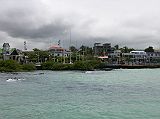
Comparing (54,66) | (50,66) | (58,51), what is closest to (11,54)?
(50,66)

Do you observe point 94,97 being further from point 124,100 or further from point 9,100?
point 9,100

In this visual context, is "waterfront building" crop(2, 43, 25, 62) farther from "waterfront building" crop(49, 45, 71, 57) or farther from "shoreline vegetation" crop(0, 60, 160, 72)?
"waterfront building" crop(49, 45, 71, 57)

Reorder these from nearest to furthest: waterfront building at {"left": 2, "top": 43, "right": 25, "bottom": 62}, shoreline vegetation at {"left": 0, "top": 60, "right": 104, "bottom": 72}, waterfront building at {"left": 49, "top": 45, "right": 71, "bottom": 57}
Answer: shoreline vegetation at {"left": 0, "top": 60, "right": 104, "bottom": 72} → waterfront building at {"left": 2, "top": 43, "right": 25, "bottom": 62} → waterfront building at {"left": 49, "top": 45, "right": 71, "bottom": 57}

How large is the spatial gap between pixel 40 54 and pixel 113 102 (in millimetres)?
136321

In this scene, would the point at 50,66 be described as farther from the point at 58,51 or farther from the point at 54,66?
the point at 58,51

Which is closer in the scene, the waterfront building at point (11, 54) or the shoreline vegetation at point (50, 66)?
the shoreline vegetation at point (50, 66)

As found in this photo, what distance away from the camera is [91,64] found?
128875 mm

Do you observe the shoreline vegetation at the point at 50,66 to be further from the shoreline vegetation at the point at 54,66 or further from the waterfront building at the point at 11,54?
the waterfront building at the point at 11,54

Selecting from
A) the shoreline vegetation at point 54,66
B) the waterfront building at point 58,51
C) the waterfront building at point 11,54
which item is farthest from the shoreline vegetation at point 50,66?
the waterfront building at point 58,51

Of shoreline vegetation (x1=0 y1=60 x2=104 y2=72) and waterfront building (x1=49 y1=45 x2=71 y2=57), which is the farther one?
waterfront building (x1=49 y1=45 x2=71 y2=57)

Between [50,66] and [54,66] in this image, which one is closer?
[54,66]

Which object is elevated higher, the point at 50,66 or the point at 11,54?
the point at 11,54

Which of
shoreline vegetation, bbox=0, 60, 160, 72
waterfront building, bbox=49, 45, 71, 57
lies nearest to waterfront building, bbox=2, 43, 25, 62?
shoreline vegetation, bbox=0, 60, 160, 72

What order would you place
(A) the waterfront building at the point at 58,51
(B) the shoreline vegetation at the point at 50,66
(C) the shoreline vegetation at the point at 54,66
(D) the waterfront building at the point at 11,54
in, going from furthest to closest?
(A) the waterfront building at the point at 58,51 < (D) the waterfront building at the point at 11,54 < (C) the shoreline vegetation at the point at 54,66 < (B) the shoreline vegetation at the point at 50,66
